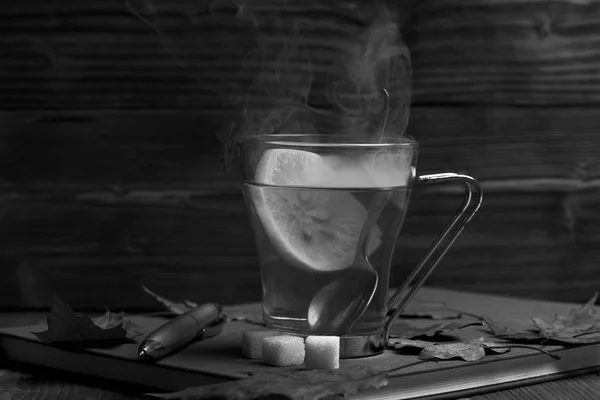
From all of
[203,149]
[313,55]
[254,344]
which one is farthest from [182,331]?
[313,55]

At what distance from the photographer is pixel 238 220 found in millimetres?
1774

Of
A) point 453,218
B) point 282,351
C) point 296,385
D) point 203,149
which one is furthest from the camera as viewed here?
point 203,149

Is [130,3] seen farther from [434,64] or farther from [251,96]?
[434,64]

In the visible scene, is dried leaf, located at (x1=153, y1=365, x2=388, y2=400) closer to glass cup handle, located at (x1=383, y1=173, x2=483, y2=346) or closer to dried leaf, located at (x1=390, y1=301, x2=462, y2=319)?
glass cup handle, located at (x1=383, y1=173, x2=483, y2=346)

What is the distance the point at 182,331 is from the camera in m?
1.09

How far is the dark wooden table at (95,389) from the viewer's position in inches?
39.7

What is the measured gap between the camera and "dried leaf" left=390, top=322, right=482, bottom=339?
1.17 metres

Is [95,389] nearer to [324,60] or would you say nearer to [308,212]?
[308,212]

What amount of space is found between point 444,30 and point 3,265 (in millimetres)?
915

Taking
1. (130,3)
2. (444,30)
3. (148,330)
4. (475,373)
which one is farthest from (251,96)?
(475,373)

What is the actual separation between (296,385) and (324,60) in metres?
0.95

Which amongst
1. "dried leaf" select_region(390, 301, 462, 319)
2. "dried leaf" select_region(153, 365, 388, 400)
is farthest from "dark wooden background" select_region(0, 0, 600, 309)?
"dried leaf" select_region(153, 365, 388, 400)

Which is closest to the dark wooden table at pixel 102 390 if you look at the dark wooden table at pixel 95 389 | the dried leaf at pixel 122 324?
the dark wooden table at pixel 95 389

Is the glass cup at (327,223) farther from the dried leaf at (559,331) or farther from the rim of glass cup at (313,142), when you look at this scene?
A: the dried leaf at (559,331)
